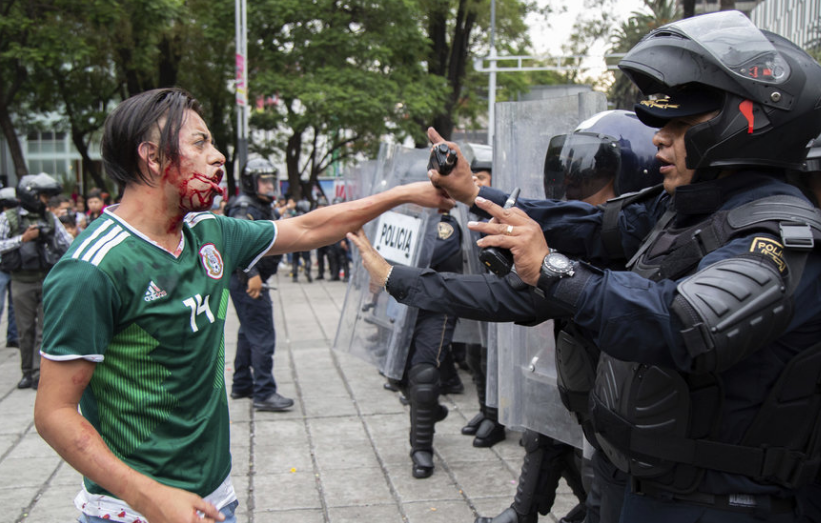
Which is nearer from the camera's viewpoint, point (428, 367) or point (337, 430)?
point (428, 367)

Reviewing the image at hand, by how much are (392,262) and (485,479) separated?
1.60 metres

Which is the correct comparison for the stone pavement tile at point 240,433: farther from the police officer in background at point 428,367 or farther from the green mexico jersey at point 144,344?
the green mexico jersey at point 144,344

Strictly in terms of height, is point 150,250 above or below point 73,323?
above

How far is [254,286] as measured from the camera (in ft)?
19.8

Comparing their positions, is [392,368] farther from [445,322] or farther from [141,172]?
[141,172]

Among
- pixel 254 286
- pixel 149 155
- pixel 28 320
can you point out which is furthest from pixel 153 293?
pixel 28 320

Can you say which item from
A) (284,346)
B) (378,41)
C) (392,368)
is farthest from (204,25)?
(392,368)

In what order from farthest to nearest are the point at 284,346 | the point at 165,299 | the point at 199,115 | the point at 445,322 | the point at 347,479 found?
1. the point at 284,346
2. the point at 445,322
3. the point at 347,479
4. the point at 199,115
5. the point at 165,299

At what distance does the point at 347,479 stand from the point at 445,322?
118 cm

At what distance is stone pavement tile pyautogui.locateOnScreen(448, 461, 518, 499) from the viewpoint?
446 cm

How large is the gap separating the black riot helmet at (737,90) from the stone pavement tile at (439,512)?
2701 millimetres

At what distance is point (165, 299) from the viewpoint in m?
2.04

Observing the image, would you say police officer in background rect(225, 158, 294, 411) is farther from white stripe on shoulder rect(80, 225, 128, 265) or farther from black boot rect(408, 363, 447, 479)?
white stripe on shoulder rect(80, 225, 128, 265)

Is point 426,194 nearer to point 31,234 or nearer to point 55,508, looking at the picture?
point 55,508
